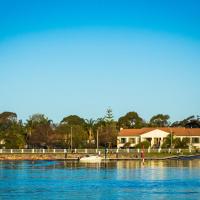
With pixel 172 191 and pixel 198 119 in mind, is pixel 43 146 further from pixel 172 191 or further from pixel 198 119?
pixel 172 191

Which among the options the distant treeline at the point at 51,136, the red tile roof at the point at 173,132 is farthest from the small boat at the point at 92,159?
the red tile roof at the point at 173,132

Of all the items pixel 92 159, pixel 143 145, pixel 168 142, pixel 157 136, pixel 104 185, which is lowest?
pixel 104 185

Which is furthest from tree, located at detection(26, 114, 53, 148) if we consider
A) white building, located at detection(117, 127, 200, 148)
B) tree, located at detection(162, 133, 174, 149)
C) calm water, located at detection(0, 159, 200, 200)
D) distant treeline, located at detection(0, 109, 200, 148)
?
calm water, located at detection(0, 159, 200, 200)

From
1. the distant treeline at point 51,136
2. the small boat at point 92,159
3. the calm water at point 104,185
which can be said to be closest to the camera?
the calm water at point 104,185

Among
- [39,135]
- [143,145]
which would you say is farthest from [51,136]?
[143,145]

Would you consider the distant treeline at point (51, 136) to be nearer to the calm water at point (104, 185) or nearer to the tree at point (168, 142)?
the tree at point (168, 142)

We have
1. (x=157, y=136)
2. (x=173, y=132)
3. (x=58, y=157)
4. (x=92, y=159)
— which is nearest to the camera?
(x=92, y=159)

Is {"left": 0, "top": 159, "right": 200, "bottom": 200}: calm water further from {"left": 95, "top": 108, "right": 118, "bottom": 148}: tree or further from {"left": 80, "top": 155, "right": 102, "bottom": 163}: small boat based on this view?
{"left": 95, "top": 108, "right": 118, "bottom": 148}: tree

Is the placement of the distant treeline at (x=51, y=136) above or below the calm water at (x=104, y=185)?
above

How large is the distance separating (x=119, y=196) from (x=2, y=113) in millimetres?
146718

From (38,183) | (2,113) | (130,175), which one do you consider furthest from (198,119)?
(38,183)

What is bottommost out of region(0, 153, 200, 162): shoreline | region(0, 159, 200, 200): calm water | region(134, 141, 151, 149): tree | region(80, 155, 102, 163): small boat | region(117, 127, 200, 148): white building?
region(0, 159, 200, 200): calm water

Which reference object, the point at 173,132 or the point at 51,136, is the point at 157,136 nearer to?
the point at 173,132

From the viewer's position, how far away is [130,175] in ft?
251
